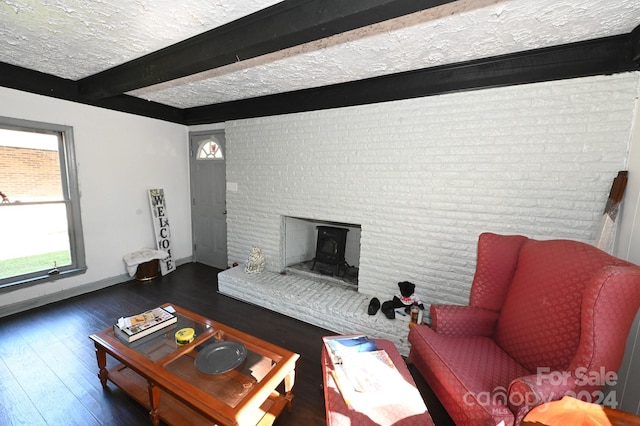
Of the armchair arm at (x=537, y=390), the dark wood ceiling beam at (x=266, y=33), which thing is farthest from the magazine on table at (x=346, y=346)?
the dark wood ceiling beam at (x=266, y=33)

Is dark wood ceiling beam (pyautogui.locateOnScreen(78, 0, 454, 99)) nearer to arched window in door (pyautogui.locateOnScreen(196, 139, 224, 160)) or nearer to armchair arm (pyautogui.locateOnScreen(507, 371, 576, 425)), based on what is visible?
arched window in door (pyautogui.locateOnScreen(196, 139, 224, 160))

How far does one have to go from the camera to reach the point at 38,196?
9.00 feet

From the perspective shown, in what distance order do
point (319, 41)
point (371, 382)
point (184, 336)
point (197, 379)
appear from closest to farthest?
point (371, 382)
point (197, 379)
point (184, 336)
point (319, 41)

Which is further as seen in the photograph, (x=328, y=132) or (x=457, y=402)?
(x=328, y=132)

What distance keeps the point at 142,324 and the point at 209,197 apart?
2.54 m

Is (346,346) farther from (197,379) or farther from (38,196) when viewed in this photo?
(38,196)

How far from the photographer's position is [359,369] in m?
1.37

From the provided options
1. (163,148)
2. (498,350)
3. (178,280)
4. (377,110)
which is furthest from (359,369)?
(163,148)

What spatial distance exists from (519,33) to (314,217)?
2289 millimetres

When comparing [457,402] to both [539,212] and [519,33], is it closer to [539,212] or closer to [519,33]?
[539,212]

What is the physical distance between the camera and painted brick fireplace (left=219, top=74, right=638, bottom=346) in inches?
72.1

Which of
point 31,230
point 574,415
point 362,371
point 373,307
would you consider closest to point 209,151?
point 31,230

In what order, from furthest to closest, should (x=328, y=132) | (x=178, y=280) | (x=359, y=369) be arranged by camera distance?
(x=178, y=280) < (x=328, y=132) < (x=359, y=369)

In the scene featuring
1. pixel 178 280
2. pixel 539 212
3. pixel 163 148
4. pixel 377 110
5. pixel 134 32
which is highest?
pixel 134 32
